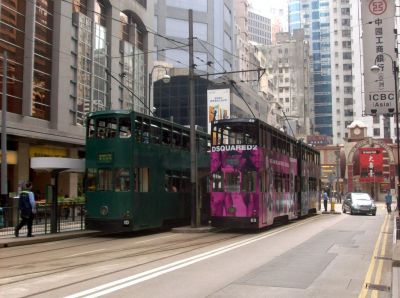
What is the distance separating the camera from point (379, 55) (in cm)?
2642

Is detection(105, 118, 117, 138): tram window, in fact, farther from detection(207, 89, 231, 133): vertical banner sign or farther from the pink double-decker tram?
detection(207, 89, 231, 133): vertical banner sign

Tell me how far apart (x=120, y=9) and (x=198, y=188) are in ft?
64.1

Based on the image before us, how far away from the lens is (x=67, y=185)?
109 ft

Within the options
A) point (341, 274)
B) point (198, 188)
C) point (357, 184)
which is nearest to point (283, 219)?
point (198, 188)

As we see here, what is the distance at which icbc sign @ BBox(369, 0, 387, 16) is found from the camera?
1003 inches

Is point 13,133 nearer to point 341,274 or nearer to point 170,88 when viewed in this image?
point 341,274

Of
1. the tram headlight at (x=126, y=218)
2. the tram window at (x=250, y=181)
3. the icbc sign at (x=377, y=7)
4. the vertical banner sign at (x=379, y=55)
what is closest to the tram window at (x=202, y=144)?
the tram window at (x=250, y=181)

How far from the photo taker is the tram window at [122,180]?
19.5m

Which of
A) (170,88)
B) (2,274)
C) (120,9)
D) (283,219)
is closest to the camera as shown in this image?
(2,274)

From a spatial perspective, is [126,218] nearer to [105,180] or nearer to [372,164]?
[105,180]

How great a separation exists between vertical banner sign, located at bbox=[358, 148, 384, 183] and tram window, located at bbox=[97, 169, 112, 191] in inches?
2553

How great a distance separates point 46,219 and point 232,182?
7.33m

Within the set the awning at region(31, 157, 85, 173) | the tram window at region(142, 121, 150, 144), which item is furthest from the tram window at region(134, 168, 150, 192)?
the awning at region(31, 157, 85, 173)

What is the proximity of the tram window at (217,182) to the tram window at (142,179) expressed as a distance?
2867mm
